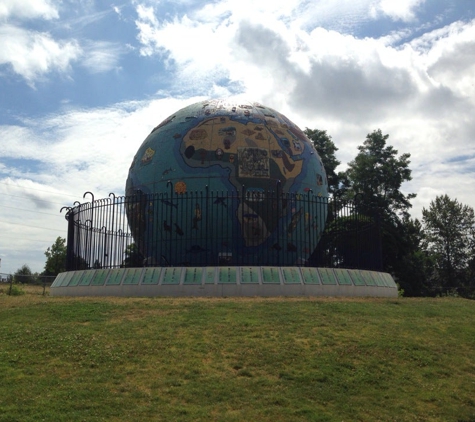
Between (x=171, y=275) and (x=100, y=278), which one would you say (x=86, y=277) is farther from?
(x=171, y=275)

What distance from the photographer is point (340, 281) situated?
18.0m

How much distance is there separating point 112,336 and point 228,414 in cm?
415

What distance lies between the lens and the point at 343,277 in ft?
59.9

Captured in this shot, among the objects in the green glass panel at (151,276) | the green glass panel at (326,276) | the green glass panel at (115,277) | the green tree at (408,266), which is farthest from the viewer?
the green tree at (408,266)

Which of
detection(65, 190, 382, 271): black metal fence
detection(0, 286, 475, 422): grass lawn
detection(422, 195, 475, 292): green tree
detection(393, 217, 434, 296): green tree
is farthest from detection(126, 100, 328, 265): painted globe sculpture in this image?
detection(422, 195, 475, 292): green tree

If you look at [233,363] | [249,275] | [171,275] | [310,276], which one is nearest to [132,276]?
[171,275]

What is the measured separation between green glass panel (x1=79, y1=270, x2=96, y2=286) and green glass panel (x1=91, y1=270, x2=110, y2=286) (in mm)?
226

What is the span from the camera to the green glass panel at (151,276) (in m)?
17.4

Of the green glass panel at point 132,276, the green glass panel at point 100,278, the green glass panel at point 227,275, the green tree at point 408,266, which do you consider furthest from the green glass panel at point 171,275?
the green tree at point 408,266

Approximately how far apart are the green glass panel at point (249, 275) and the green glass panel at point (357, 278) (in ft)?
10.8

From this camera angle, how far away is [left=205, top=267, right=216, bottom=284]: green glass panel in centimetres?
1711

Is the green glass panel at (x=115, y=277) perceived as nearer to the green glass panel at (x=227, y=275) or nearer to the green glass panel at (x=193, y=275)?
the green glass panel at (x=193, y=275)

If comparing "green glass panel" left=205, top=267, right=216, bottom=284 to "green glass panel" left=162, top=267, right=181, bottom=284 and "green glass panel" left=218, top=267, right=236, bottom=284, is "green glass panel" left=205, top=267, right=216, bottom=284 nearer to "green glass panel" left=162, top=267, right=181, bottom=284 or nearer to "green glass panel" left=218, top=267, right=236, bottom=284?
"green glass panel" left=218, top=267, right=236, bottom=284

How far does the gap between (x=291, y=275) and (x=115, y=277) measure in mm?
5432
